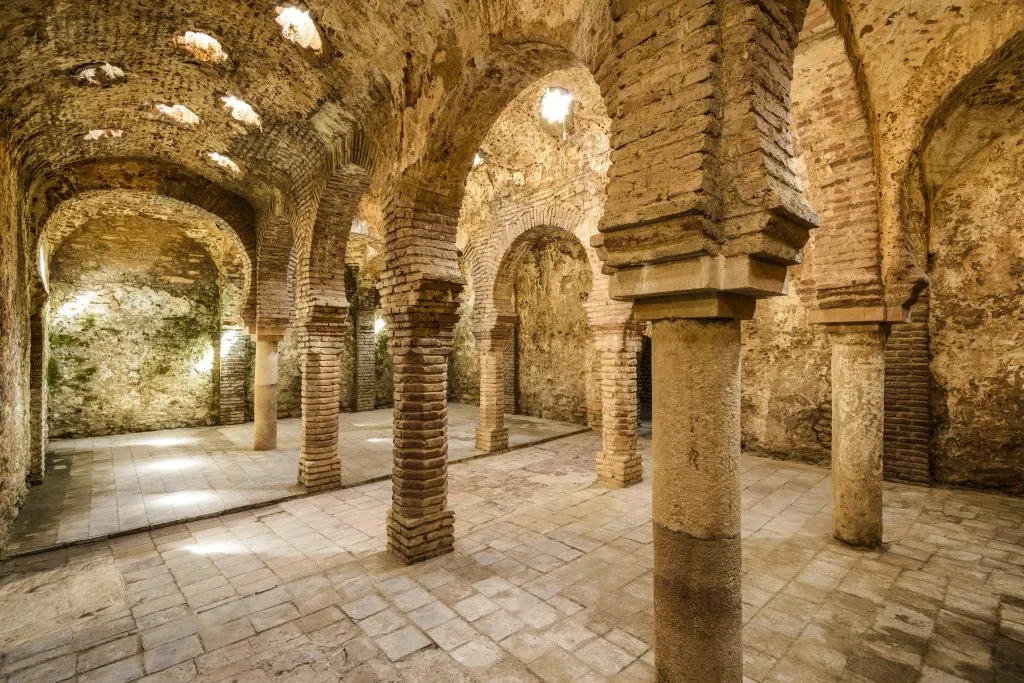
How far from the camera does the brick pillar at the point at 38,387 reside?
7.43 m

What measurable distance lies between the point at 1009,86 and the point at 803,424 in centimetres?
529

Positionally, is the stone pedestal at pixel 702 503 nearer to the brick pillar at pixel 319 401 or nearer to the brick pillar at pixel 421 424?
the brick pillar at pixel 421 424

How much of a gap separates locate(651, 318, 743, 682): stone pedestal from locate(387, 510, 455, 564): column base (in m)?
2.73

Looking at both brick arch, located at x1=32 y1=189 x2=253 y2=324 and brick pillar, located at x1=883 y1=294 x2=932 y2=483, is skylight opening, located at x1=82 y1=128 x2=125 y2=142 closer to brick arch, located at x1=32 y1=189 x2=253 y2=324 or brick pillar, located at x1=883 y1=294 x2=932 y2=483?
brick arch, located at x1=32 y1=189 x2=253 y2=324

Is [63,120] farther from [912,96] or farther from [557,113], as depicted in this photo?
[912,96]

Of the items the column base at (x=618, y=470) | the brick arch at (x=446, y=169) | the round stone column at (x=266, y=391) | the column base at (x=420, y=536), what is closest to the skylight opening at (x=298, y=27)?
the brick arch at (x=446, y=169)

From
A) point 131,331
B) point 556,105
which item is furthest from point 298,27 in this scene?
point 131,331

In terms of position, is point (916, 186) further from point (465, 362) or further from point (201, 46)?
point (465, 362)

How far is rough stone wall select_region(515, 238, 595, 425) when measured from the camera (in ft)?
40.7

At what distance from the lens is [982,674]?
293 centimetres

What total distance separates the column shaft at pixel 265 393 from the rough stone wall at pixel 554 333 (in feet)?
20.0

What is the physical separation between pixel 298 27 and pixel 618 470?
655 cm

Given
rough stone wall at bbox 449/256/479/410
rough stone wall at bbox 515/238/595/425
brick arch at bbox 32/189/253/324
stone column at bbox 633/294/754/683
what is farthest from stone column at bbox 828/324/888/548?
rough stone wall at bbox 449/256/479/410

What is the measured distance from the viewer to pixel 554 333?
13.1 meters
